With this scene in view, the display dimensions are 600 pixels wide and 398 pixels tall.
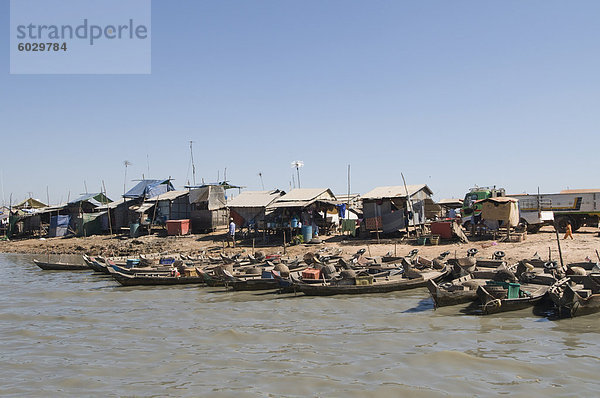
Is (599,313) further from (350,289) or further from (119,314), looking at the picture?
(119,314)

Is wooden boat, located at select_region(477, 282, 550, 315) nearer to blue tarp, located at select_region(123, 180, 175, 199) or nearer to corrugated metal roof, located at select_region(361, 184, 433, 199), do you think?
corrugated metal roof, located at select_region(361, 184, 433, 199)

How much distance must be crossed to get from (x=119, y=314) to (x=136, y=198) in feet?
94.9

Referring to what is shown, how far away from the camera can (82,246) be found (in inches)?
1570

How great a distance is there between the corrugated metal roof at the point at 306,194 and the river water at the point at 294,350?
1457 centimetres

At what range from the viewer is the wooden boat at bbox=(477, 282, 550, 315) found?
14.9 metres

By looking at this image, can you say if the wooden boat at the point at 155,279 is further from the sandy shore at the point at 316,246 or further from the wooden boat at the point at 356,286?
the sandy shore at the point at 316,246

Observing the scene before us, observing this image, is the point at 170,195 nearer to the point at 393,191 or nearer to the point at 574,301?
the point at 393,191

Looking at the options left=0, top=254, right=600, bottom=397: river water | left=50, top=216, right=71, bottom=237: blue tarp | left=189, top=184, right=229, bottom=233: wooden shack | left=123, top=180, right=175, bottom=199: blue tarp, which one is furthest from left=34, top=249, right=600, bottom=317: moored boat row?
left=50, top=216, right=71, bottom=237: blue tarp

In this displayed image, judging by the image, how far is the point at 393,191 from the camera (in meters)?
31.2

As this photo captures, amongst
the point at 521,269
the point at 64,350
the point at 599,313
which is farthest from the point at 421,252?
the point at 64,350

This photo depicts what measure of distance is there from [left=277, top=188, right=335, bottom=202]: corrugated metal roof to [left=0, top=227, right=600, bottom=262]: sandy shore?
305cm

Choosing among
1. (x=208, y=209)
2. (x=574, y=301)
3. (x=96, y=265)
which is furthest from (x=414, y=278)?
(x=208, y=209)

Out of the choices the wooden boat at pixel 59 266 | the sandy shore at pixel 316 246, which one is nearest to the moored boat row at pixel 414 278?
the sandy shore at pixel 316 246

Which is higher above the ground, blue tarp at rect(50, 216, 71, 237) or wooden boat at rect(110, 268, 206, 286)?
blue tarp at rect(50, 216, 71, 237)
